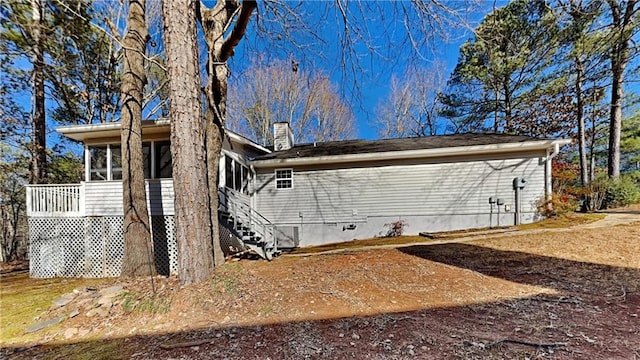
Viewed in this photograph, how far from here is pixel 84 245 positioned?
816cm

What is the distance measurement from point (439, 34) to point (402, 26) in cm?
70

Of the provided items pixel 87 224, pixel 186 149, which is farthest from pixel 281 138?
pixel 186 149

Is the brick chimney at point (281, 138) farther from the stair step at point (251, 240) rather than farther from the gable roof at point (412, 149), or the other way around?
the stair step at point (251, 240)

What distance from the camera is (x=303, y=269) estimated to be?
5.76m

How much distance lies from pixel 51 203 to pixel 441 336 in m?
10.9

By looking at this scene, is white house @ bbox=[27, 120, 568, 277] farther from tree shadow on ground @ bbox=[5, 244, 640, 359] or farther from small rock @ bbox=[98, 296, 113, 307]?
tree shadow on ground @ bbox=[5, 244, 640, 359]

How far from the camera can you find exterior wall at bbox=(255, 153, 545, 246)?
992cm

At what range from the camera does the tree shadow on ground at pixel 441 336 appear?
2.63 metres

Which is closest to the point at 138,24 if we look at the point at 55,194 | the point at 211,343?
the point at 55,194

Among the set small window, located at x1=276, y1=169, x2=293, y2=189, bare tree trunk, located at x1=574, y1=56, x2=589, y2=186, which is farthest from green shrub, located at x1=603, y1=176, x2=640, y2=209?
→ small window, located at x1=276, y1=169, x2=293, y2=189

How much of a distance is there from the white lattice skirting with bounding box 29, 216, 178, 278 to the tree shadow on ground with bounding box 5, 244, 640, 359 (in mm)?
4790

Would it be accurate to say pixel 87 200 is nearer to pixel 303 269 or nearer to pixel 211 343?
pixel 303 269

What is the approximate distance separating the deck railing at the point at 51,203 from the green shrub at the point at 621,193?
20483mm

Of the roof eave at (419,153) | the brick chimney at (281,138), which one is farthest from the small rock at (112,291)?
the brick chimney at (281,138)
